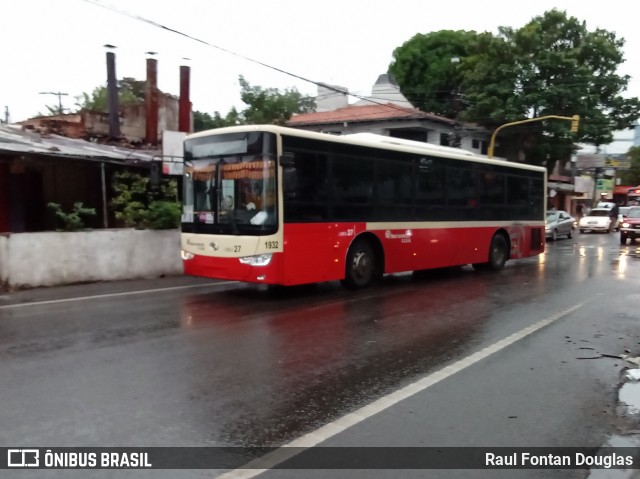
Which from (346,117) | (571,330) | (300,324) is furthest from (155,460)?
(346,117)

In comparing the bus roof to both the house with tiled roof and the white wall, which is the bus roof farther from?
the house with tiled roof

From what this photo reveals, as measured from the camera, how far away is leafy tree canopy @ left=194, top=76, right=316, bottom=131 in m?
46.3

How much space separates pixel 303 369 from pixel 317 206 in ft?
15.6

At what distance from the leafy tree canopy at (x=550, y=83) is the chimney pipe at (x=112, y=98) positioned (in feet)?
71.9

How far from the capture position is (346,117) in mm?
35719

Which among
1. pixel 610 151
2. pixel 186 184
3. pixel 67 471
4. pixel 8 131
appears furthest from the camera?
pixel 610 151

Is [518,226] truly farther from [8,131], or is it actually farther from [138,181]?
[8,131]

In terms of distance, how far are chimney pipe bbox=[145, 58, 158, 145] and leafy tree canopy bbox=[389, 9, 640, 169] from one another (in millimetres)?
Answer: 19778

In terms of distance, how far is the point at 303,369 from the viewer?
581 centimetres

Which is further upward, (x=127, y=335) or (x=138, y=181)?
(x=138, y=181)

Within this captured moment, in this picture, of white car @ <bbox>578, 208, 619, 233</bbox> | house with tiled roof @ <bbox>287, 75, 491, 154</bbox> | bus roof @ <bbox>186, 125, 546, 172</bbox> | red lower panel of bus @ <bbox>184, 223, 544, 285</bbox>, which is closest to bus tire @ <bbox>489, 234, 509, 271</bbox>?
red lower panel of bus @ <bbox>184, 223, 544, 285</bbox>

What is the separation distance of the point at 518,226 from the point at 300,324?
10337 mm

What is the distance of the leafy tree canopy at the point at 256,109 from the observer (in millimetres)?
46344

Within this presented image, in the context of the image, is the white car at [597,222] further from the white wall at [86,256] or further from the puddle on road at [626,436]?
the puddle on road at [626,436]
